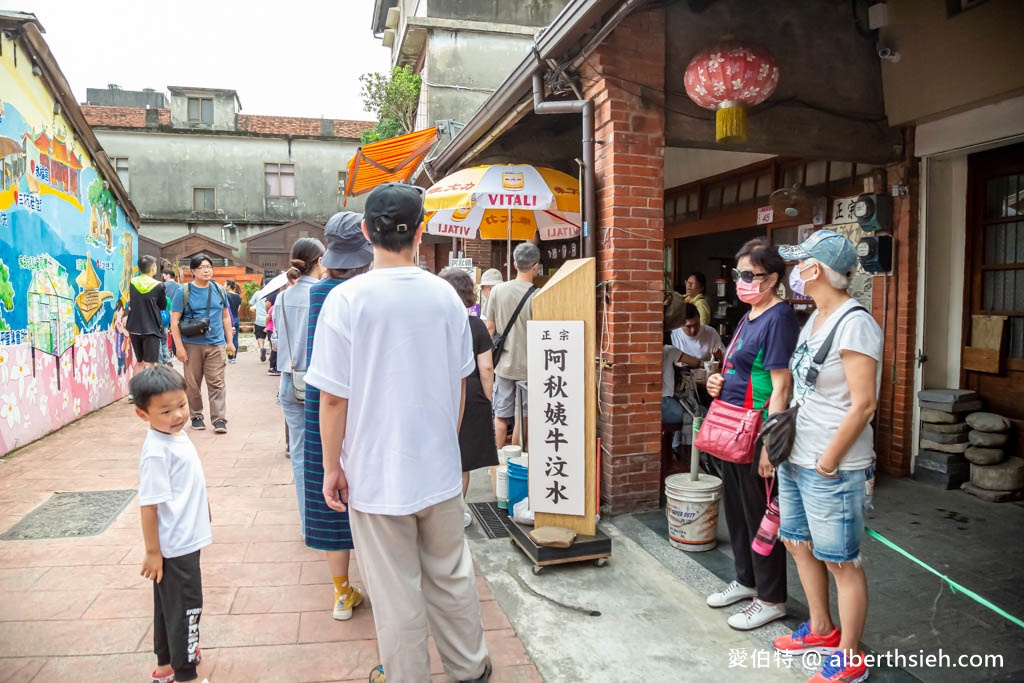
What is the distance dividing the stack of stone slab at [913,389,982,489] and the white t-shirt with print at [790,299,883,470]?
3.12 metres

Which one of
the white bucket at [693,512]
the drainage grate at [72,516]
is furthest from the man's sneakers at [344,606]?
the drainage grate at [72,516]

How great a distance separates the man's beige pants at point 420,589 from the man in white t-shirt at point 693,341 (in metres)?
3.98

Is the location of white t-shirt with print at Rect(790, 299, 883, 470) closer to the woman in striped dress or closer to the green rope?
the green rope

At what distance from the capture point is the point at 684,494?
13.2 ft

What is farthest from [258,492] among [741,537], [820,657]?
[820,657]

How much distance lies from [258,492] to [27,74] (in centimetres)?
496

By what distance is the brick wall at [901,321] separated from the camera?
5379 millimetres

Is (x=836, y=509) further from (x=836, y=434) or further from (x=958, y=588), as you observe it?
(x=958, y=588)

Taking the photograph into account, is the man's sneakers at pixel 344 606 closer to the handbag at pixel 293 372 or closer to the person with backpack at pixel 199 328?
the handbag at pixel 293 372

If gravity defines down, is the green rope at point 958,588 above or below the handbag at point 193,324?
below

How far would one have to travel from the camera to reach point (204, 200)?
29109 millimetres

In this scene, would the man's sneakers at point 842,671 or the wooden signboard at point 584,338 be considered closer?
the man's sneakers at point 842,671

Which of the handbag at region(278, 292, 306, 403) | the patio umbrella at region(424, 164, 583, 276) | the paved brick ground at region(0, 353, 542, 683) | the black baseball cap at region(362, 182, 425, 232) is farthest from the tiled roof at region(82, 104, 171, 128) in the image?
the black baseball cap at region(362, 182, 425, 232)

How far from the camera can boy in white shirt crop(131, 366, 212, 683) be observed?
7.71ft
